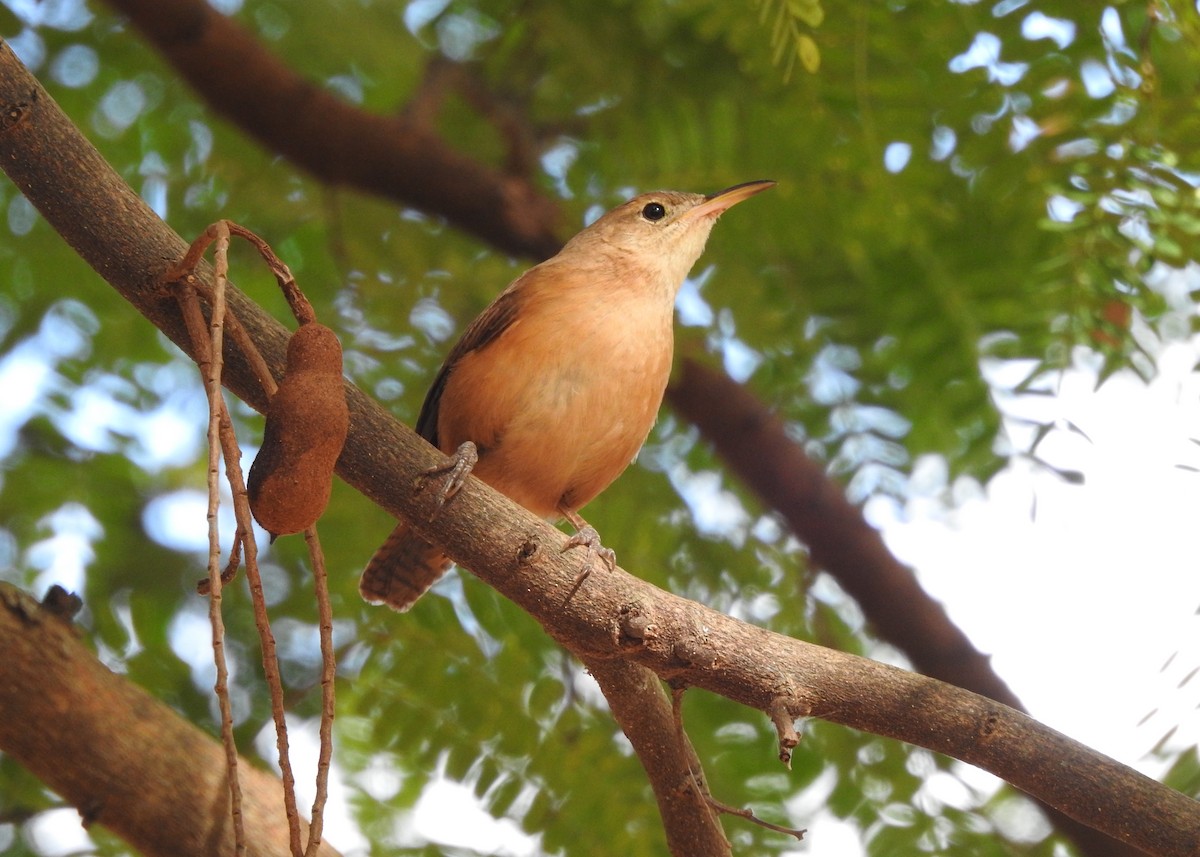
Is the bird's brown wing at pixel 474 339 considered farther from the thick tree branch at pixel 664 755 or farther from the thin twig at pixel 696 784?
the thin twig at pixel 696 784

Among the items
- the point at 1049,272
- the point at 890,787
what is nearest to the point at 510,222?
the point at 1049,272

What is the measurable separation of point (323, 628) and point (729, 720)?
7.61 ft

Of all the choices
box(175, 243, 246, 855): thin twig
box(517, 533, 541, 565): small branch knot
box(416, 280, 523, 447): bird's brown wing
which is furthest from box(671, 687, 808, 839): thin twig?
box(416, 280, 523, 447): bird's brown wing

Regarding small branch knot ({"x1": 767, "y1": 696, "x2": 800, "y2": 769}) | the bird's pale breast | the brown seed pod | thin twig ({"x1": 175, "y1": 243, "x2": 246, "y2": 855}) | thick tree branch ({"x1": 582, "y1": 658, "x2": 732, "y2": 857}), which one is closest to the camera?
thin twig ({"x1": 175, "y1": 243, "x2": 246, "y2": 855})

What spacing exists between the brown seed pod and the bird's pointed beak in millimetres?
2044

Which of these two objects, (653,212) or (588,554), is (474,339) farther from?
(588,554)

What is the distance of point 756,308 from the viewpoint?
3934mm

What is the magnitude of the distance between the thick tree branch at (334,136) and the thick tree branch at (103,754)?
1817 mm

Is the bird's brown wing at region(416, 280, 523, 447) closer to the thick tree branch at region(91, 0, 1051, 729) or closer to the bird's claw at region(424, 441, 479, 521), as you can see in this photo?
the thick tree branch at region(91, 0, 1051, 729)

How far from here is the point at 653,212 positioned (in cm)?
383

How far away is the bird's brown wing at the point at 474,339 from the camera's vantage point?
3.19 meters

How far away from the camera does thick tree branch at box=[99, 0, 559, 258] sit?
12.7ft

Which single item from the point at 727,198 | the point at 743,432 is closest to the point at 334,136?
the point at 727,198

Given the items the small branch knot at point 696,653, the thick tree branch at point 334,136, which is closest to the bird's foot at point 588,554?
the small branch knot at point 696,653
